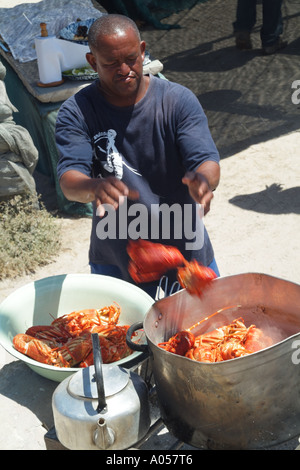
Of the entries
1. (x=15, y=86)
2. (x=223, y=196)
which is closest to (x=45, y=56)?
(x=15, y=86)

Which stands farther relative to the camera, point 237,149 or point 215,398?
Answer: point 237,149

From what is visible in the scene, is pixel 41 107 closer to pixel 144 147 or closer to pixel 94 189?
pixel 144 147

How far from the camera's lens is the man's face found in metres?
2.43

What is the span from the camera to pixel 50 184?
670cm

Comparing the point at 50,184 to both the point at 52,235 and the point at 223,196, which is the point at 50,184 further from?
the point at 223,196

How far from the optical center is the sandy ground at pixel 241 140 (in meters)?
5.25

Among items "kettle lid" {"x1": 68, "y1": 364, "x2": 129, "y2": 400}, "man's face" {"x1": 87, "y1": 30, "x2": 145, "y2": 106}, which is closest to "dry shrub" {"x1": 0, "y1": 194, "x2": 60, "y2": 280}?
"man's face" {"x1": 87, "y1": 30, "x2": 145, "y2": 106}

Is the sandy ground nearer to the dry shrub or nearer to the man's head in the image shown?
the dry shrub

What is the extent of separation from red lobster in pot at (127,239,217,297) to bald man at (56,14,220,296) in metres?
0.09

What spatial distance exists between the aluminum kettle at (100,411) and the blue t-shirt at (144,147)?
2.50 feet

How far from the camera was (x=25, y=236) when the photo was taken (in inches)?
216

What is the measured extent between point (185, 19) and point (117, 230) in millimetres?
8610

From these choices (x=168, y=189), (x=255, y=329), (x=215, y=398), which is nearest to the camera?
(x=215, y=398)

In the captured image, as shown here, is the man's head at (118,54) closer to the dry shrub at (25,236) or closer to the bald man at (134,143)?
the bald man at (134,143)
